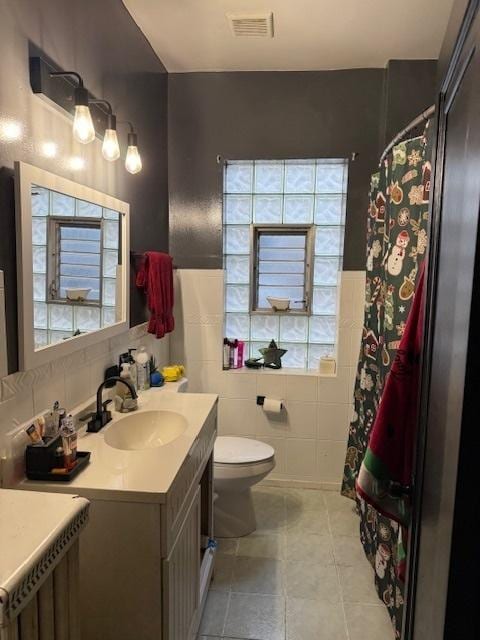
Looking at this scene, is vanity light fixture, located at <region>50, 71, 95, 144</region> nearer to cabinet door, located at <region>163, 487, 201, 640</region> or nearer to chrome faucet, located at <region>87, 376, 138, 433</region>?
chrome faucet, located at <region>87, 376, 138, 433</region>

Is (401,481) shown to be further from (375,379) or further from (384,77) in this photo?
(384,77)

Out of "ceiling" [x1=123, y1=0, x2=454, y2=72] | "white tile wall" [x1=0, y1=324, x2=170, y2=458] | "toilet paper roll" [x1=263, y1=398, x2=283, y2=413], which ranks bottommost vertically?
"toilet paper roll" [x1=263, y1=398, x2=283, y2=413]

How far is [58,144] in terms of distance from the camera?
5.04 feet

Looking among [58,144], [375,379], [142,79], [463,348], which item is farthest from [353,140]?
[463,348]

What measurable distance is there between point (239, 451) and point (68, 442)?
1.26 metres

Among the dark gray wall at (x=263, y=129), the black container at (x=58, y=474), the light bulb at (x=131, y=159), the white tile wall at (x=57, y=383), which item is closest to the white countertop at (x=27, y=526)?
the black container at (x=58, y=474)

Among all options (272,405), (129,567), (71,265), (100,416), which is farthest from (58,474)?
(272,405)

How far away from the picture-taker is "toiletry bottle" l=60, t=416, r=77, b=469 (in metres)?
1.29

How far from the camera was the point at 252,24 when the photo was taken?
2.22 meters

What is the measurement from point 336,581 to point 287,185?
2.33 m

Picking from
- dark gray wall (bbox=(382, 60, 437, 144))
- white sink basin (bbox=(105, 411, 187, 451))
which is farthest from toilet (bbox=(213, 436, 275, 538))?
dark gray wall (bbox=(382, 60, 437, 144))

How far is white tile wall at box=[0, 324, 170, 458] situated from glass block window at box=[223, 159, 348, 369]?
104 centimetres

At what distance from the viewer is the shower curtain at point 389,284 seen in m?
1.75

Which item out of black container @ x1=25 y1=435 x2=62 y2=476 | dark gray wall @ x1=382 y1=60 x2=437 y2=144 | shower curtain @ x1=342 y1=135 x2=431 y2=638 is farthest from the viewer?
dark gray wall @ x1=382 y1=60 x2=437 y2=144
